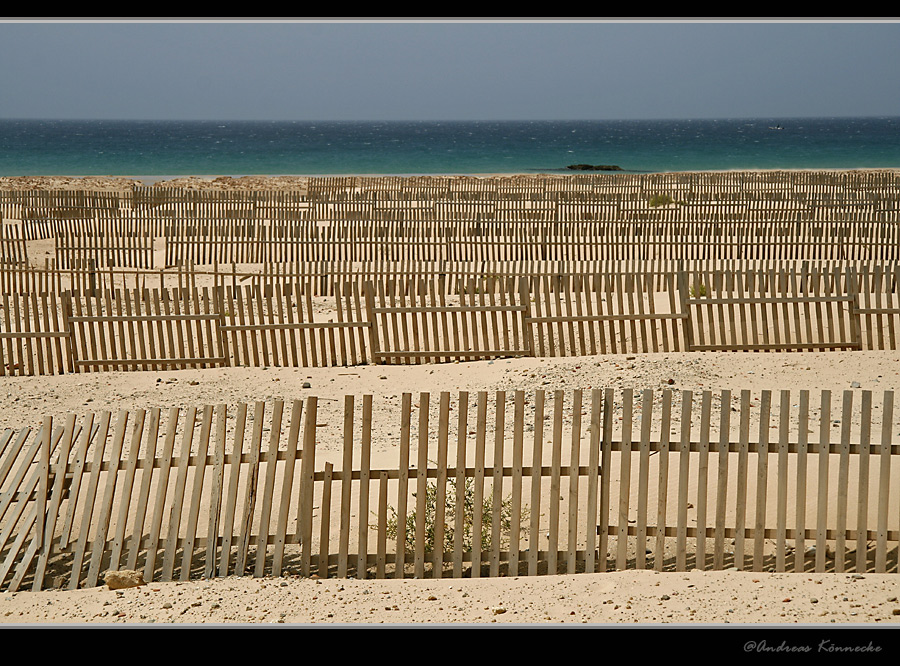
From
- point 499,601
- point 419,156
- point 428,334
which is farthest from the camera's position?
point 419,156

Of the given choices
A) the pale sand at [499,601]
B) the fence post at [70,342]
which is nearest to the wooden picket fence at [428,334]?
the fence post at [70,342]

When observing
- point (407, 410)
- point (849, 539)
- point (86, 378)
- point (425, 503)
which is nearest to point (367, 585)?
point (425, 503)

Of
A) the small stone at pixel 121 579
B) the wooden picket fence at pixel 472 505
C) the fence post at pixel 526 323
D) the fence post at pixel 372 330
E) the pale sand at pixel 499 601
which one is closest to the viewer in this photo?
the pale sand at pixel 499 601

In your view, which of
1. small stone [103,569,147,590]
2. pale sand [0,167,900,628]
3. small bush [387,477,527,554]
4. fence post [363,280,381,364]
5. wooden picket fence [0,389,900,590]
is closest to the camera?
pale sand [0,167,900,628]

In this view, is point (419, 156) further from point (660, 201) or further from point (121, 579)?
point (121, 579)

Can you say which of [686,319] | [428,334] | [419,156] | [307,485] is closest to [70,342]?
[428,334]

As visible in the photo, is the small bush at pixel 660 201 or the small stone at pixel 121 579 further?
the small bush at pixel 660 201

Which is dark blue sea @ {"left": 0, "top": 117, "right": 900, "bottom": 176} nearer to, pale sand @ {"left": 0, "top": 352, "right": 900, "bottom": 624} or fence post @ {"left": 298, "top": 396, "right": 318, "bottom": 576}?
fence post @ {"left": 298, "top": 396, "right": 318, "bottom": 576}

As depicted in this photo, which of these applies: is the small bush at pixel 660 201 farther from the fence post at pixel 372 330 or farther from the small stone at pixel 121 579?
the small stone at pixel 121 579

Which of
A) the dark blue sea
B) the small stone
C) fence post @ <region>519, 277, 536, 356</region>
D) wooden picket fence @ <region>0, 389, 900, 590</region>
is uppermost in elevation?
the dark blue sea

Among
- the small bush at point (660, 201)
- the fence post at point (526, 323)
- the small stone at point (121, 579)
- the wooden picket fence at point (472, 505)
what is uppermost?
the small bush at point (660, 201)

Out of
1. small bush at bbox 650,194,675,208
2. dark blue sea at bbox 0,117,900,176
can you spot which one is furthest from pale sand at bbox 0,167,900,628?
dark blue sea at bbox 0,117,900,176

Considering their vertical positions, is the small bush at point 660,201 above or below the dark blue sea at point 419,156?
below

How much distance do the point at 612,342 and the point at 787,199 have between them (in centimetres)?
1639
